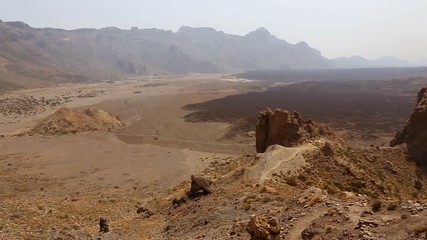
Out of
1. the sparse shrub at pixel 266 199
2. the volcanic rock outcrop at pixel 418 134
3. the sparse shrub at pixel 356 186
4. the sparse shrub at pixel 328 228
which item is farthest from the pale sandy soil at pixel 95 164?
the volcanic rock outcrop at pixel 418 134

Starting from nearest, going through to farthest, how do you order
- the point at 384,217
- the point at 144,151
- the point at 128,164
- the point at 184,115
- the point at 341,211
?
1. the point at 384,217
2. the point at 341,211
3. the point at 128,164
4. the point at 144,151
5. the point at 184,115

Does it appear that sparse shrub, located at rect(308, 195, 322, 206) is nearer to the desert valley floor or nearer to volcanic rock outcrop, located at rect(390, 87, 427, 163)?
the desert valley floor

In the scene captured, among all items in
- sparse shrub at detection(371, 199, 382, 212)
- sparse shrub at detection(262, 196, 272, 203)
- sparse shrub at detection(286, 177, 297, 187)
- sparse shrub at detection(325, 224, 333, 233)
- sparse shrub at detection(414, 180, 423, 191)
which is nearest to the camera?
sparse shrub at detection(325, 224, 333, 233)

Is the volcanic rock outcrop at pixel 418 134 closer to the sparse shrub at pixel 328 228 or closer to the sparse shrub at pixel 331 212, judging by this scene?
the sparse shrub at pixel 331 212

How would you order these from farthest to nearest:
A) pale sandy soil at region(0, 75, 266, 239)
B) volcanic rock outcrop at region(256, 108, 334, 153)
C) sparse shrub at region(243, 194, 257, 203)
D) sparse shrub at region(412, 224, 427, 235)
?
volcanic rock outcrop at region(256, 108, 334, 153) < pale sandy soil at region(0, 75, 266, 239) < sparse shrub at region(243, 194, 257, 203) < sparse shrub at region(412, 224, 427, 235)

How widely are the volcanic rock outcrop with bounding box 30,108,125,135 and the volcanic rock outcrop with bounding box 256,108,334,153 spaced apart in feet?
106

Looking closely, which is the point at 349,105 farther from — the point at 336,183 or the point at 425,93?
the point at 336,183

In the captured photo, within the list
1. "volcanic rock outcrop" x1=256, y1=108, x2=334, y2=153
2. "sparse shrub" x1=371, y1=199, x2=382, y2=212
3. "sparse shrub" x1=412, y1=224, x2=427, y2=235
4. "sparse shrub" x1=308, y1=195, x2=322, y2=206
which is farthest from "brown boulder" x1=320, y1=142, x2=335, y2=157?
"sparse shrub" x1=412, y1=224, x2=427, y2=235

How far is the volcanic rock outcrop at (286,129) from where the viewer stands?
30484mm

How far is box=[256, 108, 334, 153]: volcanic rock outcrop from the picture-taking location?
30484 millimetres

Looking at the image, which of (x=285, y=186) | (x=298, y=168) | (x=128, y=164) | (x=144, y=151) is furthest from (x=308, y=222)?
(x=144, y=151)

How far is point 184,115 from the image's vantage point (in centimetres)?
7875

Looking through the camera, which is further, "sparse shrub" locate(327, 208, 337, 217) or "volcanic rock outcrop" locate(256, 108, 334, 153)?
"volcanic rock outcrop" locate(256, 108, 334, 153)

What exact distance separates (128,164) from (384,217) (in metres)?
30.6
